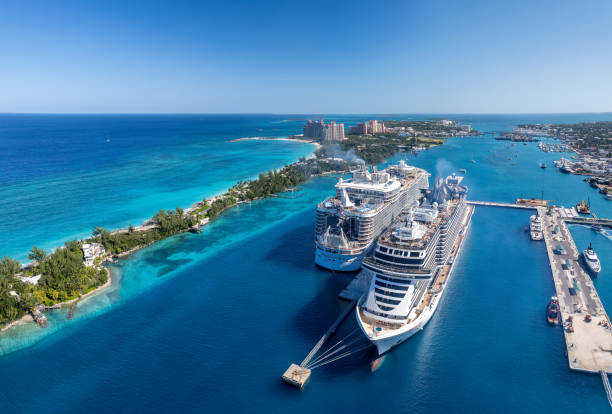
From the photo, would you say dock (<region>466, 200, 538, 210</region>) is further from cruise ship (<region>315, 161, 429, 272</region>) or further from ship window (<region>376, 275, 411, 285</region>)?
ship window (<region>376, 275, 411, 285</region>)

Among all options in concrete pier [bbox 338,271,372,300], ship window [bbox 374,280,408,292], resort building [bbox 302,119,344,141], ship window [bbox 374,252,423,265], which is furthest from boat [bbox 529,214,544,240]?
resort building [bbox 302,119,344,141]

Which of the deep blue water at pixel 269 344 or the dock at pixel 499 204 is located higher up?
the dock at pixel 499 204

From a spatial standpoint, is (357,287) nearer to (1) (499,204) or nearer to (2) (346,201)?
(2) (346,201)

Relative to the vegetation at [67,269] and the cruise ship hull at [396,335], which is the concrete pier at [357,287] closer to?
the cruise ship hull at [396,335]

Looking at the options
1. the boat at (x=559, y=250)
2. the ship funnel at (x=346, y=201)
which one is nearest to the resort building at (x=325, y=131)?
the boat at (x=559, y=250)

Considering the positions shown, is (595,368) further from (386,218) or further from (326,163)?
(326,163)

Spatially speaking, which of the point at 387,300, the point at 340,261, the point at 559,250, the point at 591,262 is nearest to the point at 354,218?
the point at 340,261

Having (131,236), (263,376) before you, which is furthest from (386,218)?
(131,236)
